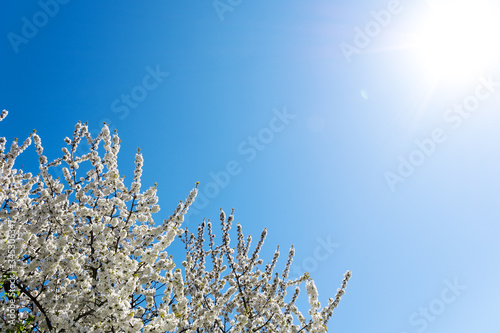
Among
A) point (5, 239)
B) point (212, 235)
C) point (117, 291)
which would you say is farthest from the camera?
point (212, 235)

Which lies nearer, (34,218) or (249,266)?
(34,218)

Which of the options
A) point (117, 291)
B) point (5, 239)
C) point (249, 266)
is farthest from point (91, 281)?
point (249, 266)

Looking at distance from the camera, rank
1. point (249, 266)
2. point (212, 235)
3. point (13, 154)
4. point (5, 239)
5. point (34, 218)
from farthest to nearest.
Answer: point (212, 235)
point (249, 266)
point (13, 154)
point (34, 218)
point (5, 239)

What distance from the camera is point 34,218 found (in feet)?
23.5

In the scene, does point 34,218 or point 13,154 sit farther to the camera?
point 13,154

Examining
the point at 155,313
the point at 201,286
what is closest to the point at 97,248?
the point at 155,313

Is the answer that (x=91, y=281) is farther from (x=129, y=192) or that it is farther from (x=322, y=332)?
(x=322, y=332)

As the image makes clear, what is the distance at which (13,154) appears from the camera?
8.21 metres

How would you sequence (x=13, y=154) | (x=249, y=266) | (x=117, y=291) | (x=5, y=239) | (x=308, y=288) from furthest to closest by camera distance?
(x=249, y=266)
(x=13, y=154)
(x=308, y=288)
(x=5, y=239)
(x=117, y=291)

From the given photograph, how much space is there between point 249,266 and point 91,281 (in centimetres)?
477

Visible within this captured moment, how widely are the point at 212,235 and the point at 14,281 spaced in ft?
18.0

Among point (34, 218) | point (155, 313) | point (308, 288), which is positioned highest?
point (34, 218)

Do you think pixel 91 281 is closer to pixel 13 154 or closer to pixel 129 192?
pixel 129 192

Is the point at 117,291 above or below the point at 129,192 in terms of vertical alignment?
below
